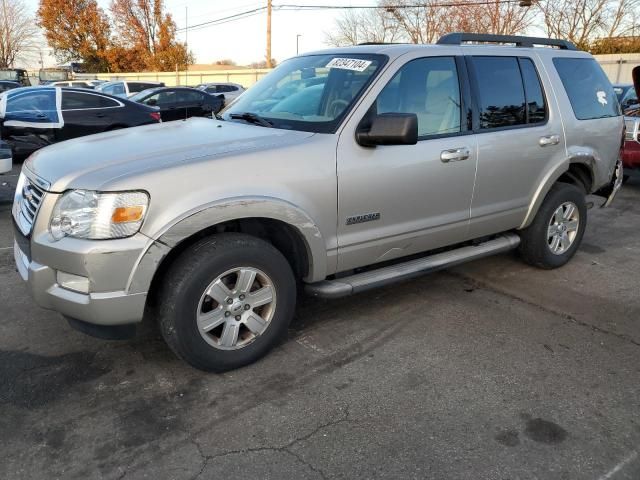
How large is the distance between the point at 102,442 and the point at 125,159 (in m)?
1.43

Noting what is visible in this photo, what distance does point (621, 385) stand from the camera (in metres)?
3.20

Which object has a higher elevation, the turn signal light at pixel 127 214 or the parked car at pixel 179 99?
the parked car at pixel 179 99

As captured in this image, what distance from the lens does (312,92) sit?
3893 millimetres

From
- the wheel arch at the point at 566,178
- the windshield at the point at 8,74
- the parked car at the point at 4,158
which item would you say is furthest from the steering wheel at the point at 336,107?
the windshield at the point at 8,74

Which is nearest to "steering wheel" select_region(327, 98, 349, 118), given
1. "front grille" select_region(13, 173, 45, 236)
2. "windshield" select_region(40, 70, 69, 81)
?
"front grille" select_region(13, 173, 45, 236)

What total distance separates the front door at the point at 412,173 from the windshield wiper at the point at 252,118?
0.62 metres

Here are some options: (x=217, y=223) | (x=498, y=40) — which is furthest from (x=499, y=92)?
(x=217, y=223)

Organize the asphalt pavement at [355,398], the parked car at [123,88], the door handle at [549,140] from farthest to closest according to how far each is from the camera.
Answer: the parked car at [123,88] < the door handle at [549,140] < the asphalt pavement at [355,398]

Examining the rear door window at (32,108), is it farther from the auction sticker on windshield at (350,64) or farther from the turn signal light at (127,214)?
the turn signal light at (127,214)

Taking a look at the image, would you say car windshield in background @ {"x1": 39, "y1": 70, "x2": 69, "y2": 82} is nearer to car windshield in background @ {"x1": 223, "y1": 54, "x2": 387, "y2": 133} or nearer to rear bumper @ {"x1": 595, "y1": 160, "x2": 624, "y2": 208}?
car windshield in background @ {"x1": 223, "y1": 54, "x2": 387, "y2": 133}

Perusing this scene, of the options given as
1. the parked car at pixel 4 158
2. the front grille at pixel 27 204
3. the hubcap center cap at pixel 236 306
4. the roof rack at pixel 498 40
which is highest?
the roof rack at pixel 498 40

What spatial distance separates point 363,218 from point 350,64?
1.11 m

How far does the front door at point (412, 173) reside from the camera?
3490 millimetres

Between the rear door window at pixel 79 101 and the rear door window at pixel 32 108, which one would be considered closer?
the rear door window at pixel 32 108
